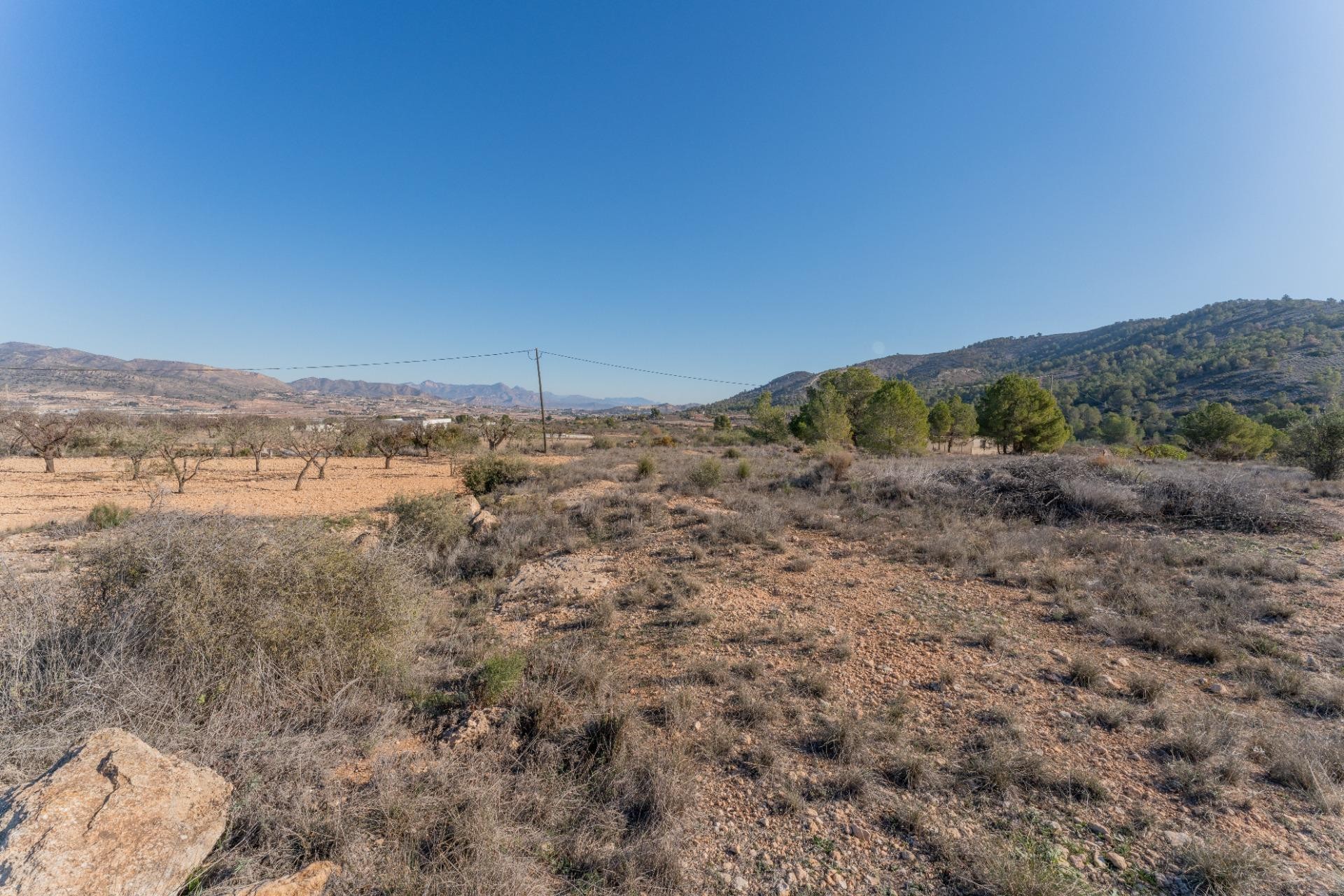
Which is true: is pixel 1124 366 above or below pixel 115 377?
above

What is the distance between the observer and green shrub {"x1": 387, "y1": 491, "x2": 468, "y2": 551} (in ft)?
29.0

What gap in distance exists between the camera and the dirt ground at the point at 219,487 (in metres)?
12.3

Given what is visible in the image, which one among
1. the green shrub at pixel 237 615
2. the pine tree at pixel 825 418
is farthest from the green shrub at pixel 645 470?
the pine tree at pixel 825 418

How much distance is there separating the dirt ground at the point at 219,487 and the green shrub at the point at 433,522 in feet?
7.22

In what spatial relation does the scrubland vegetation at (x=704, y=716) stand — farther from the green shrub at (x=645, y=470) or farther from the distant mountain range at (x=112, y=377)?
the distant mountain range at (x=112, y=377)

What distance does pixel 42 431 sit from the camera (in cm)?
2003

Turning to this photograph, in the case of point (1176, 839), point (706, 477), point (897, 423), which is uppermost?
point (897, 423)

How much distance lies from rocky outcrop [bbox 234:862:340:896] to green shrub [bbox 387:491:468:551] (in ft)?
21.4

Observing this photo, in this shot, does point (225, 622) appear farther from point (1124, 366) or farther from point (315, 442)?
point (1124, 366)

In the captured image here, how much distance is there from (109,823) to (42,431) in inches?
1242

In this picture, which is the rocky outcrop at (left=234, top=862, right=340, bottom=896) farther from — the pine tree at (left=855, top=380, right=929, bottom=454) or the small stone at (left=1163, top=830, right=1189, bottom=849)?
the pine tree at (left=855, top=380, right=929, bottom=454)

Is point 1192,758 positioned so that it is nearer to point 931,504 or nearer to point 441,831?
point 441,831

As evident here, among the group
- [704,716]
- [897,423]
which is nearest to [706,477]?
[704,716]

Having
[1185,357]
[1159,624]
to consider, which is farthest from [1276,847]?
[1185,357]
